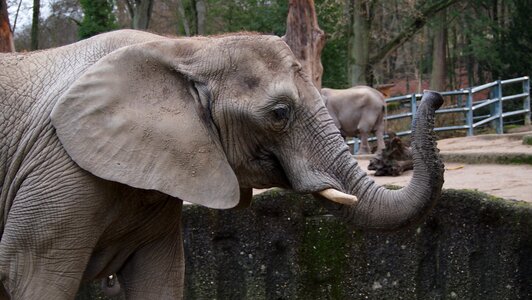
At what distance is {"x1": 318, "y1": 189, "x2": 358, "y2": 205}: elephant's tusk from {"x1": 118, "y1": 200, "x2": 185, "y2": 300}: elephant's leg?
3.66 ft

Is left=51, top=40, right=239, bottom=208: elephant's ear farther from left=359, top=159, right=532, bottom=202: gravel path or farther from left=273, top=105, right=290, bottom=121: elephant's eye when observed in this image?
left=359, top=159, right=532, bottom=202: gravel path

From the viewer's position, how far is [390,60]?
45.3 meters

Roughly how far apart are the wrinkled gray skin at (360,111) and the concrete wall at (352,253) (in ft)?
41.0

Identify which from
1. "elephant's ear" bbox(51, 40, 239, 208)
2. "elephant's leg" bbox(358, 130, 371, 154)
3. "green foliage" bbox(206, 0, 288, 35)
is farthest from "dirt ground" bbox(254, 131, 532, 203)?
"green foliage" bbox(206, 0, 288, 35)

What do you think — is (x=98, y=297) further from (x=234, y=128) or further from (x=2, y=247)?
(x=234, y=128)

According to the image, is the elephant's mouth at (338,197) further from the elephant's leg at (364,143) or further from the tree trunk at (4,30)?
the elephant's leg at (364,143)

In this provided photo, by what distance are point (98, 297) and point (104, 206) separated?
311 centimetres

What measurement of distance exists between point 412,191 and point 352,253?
2.72m

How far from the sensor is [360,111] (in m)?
19.1

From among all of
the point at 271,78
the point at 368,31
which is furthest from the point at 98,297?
Result: the point at 368,31

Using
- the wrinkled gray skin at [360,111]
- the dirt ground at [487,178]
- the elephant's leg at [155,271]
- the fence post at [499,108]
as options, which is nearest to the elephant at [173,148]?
the elephant's leg at [155,271]

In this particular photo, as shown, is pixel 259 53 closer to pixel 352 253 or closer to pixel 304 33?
pixel 352 253

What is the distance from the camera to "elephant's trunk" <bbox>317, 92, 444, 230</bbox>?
3318 millimetres

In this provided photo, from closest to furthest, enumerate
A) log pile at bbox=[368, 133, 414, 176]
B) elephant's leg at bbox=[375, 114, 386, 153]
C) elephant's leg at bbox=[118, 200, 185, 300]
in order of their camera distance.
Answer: elephant's leg at bbox=[118, 200, 185, 300], log pile at bbox=[368, 133, 414, 176], elephant's leg at bbox=[375, 114, 386, 153]
